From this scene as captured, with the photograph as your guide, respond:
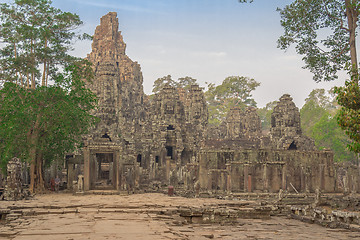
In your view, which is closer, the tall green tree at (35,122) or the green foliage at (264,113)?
the tall green tree at (35,122)

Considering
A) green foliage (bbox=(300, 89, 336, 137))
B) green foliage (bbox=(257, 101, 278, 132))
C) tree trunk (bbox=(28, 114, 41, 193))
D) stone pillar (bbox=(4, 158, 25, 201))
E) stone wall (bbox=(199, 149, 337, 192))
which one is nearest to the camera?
stone pillar (bbox=(4, 158, 25, 201))

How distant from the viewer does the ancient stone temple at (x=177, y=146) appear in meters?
28.5

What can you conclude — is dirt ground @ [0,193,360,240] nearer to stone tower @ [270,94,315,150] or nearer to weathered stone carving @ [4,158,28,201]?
weathered stone carving @ [4,158,28,201]

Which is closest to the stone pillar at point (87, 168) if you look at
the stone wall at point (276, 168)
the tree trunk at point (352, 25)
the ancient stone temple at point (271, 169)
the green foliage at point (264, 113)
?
the ancient stone temple at point (271, 169)

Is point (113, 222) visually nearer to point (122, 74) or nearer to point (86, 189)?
point (86, 189)

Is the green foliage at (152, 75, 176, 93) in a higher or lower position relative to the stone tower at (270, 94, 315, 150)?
higher


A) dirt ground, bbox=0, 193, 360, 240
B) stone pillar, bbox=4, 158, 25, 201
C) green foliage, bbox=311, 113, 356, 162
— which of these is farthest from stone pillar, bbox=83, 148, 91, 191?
green foliage, bbox=311, 113, 356, 162

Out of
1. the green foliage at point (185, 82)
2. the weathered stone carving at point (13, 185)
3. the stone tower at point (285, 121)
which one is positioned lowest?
the weathered stone carving at point (13, 185)

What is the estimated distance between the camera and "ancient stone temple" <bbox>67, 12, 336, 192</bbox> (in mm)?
28500

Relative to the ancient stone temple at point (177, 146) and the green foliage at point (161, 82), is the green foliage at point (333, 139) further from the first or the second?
the green foliage at point (161, 82)

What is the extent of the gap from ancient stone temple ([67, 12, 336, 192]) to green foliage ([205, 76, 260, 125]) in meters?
7.77

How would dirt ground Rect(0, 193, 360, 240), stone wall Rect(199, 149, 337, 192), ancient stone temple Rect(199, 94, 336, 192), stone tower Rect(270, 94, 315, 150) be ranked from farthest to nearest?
stone tower Rect(270, 94, 315, 150) < stone wall Rect(199, 149, 337, 192) < ancient stone temple Rect(199, 94, 336, 192) < dirt ground Rect(0, 193, 360, 240)

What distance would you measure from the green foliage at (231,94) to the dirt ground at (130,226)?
64128 mm

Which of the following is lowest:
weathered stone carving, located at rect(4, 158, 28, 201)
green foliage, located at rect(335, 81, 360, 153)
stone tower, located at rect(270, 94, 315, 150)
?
weathered stone carving, located at rect(4, 158, 28, 201)
